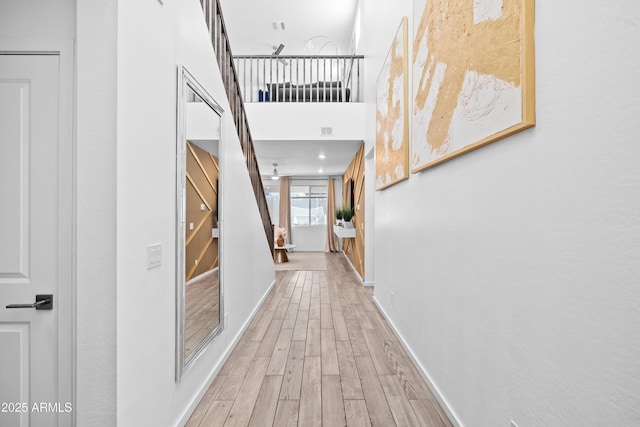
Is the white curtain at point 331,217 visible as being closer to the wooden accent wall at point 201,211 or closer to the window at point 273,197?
the window at point 273,197

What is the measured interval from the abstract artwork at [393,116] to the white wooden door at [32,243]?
7.56ft

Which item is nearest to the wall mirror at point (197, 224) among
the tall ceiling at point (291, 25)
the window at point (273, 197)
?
the tall ceiling at point (291, 25)

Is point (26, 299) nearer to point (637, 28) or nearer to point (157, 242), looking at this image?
point (157, 242)

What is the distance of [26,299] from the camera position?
1.30m

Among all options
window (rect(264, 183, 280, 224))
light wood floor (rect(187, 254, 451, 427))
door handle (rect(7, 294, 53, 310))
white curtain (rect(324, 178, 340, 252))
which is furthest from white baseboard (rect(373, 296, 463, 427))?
window (rect(264, 183, 280, 224))

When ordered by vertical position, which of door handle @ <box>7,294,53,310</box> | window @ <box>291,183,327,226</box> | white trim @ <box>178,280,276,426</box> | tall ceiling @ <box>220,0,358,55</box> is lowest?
white trim @ <box>178,280,276,426</box>

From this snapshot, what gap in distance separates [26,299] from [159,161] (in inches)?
31.7

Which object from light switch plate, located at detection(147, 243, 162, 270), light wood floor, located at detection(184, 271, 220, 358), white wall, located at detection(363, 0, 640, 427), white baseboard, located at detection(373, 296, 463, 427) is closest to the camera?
white wall, located at detection(363, 0, 640, 427)

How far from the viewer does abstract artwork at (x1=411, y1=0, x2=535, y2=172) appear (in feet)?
3.67

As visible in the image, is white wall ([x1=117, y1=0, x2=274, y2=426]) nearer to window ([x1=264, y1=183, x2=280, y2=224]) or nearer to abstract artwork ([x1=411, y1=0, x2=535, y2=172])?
abstract artwork ([x1=411, y1=0, x2=535, y2=172])

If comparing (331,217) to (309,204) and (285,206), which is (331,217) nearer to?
(309,204)

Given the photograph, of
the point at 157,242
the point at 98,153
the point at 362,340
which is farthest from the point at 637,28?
the point at 362,340

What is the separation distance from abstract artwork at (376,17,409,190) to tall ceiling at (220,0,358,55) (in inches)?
148

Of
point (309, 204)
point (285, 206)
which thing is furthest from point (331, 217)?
point (285, 206)
